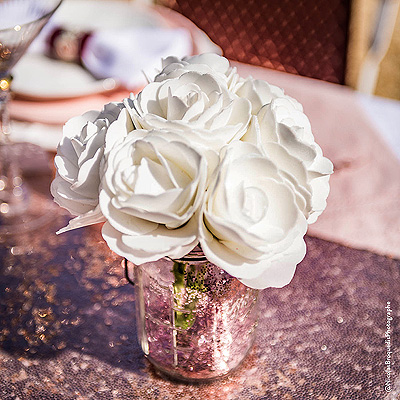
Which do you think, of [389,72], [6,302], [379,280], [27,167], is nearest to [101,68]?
[27,167]

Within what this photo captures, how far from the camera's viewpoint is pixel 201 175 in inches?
15.7

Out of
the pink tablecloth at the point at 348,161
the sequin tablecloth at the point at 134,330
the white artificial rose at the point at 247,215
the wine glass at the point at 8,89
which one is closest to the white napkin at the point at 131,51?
the pink tablecloth at the point at 348,161

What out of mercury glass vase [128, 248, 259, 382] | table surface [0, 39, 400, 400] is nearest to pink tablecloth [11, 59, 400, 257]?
table surface [0, 39, 400, 400]

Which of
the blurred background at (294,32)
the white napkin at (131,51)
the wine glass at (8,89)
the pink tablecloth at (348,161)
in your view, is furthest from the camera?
the blurred background at (294,32)

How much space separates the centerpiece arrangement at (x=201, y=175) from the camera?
1.33 ft

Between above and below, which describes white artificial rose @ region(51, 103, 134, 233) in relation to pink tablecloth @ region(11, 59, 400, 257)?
above

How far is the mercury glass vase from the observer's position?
19.9 inches

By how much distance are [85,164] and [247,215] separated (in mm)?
128

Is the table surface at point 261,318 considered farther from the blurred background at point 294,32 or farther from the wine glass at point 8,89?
the blurred background at point 294,32

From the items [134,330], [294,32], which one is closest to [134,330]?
[134,330]

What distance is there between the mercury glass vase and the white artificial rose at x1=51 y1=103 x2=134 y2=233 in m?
0.09

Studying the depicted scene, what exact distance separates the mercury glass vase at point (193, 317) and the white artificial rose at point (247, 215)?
5 centimetres

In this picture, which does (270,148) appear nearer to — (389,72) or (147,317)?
(147,317)

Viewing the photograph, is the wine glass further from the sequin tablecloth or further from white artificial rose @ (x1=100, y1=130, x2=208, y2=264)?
white artificial rose @ (x1=100, y1=130, x2=208, y2=264)
